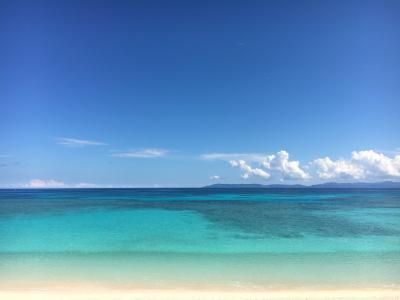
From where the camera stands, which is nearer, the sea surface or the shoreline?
the shoreline

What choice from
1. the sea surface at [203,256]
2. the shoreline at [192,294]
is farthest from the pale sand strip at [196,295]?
the sea surface at [203,256]

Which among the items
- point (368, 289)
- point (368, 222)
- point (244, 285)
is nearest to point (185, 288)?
point (244, 285)

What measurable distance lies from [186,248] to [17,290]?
7.94m

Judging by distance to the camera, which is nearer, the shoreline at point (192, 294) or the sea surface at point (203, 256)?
the shoreline at point (192, 294)

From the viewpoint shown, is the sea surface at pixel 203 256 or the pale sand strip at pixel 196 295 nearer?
the pale sand strip at pixel 196 295

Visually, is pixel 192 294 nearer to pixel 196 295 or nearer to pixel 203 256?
pixel 196 295

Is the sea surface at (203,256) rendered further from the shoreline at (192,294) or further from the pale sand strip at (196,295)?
the pale sand strip at (196,295)

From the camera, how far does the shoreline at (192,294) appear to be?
32.2 feet

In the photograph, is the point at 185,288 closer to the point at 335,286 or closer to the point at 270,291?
the point at 270,291

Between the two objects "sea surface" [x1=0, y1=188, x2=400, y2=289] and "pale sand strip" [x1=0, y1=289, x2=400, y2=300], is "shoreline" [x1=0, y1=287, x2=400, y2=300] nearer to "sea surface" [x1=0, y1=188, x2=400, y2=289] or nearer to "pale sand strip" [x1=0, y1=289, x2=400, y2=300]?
"pale sand strip" [x1=0, y1=289, x2=400, y2=300]

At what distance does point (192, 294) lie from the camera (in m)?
10.1

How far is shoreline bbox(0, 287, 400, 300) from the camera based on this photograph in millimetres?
9812

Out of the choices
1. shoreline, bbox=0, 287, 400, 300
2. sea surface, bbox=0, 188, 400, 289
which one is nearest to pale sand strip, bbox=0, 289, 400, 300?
shoreline, bbox=0, 287, 400, 300

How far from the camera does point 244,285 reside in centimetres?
1143
